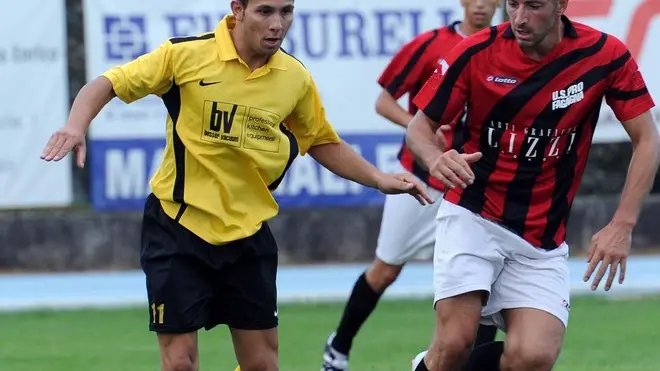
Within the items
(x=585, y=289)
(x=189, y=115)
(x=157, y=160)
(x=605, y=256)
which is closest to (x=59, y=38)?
(x=157, y=160)

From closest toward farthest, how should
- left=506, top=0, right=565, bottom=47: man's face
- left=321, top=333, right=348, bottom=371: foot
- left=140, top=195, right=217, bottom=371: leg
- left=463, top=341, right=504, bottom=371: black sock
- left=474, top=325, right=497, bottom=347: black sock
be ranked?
left=506, top=0, right=565, bottom=47: man's face
left=140, top=195, right=217, bottom=371: leg
left=463, top=341, right=504, bottom=371: black sock
left=474, top=325, right=497, bottom=347: black sock
left=321, top=333, right=348, bottom=371: foot

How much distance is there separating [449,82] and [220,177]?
3.30 ft

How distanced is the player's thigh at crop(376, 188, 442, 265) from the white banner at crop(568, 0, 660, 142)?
5189 mm

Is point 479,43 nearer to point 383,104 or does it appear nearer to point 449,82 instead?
point 449,82

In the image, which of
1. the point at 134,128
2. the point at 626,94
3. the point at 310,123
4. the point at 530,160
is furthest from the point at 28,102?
the point at 626,94

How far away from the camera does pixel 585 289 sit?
11.2 m

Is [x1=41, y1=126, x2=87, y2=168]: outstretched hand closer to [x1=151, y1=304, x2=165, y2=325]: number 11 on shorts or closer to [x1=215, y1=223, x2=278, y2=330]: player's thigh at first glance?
[x1=151, y1=304, x2=165, y2=325]: number 11 on shorts

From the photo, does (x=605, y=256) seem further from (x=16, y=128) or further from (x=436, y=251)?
(x=16, y=128)

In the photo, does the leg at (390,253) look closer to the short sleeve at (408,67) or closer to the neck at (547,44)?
the short sleeve at (408,67)

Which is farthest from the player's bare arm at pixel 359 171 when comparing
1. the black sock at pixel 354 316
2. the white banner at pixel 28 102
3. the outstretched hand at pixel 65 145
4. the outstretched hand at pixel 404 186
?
the white banner at pixel 28 102

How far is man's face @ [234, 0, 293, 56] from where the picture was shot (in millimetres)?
5707

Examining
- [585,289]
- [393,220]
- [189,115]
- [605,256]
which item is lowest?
[585,289]

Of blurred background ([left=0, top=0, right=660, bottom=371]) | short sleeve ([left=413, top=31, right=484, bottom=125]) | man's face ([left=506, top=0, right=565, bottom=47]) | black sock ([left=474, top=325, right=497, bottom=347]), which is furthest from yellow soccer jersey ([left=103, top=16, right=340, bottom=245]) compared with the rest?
blurred background ([left=0, top=0, right=660, bottom=371])

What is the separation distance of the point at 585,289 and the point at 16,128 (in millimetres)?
4966
